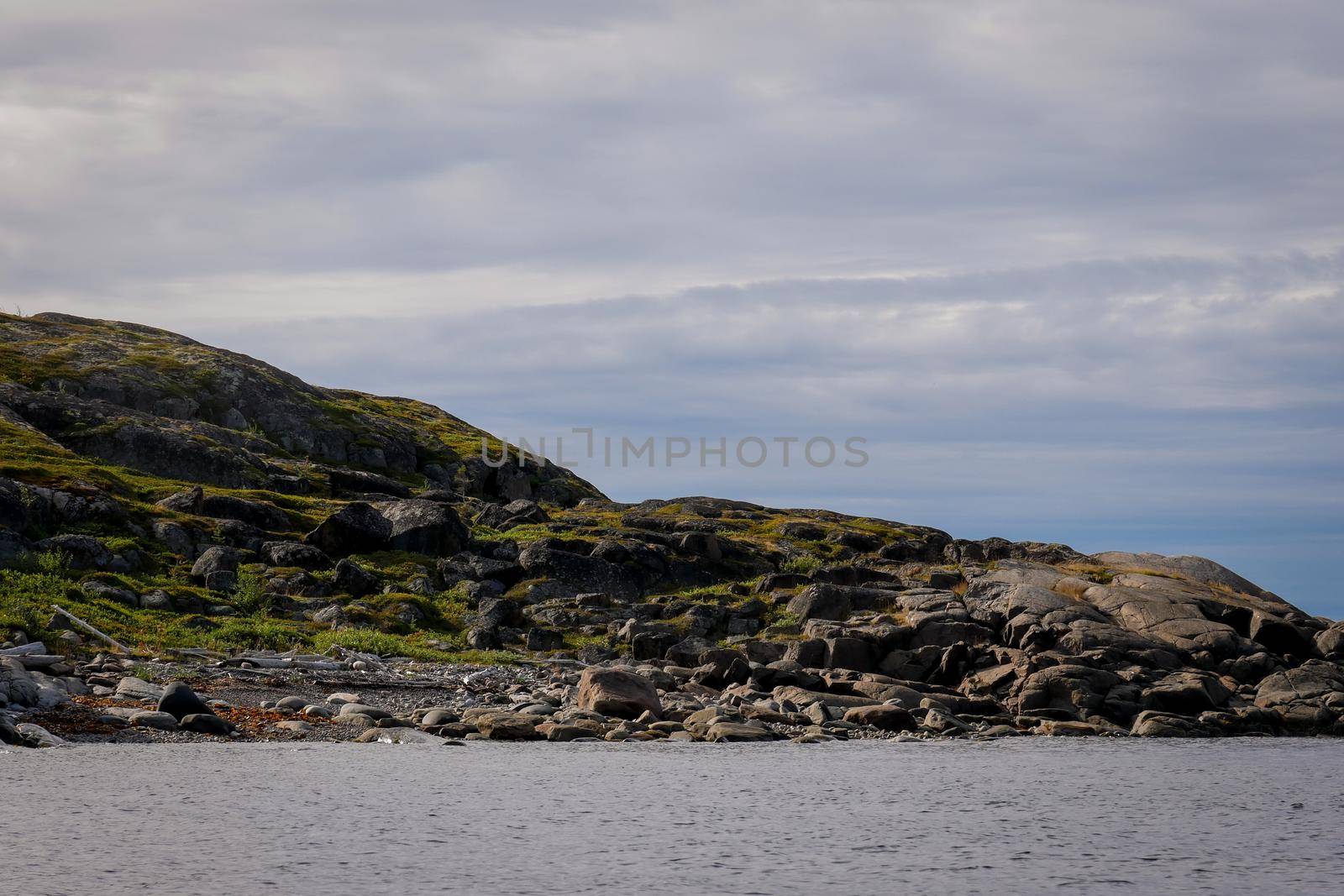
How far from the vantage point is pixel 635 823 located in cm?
1952

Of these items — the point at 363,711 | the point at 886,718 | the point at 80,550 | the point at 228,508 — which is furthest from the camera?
the point at 228,508

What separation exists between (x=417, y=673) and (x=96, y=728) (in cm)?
1573

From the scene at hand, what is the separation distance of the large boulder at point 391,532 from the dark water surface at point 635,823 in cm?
3783

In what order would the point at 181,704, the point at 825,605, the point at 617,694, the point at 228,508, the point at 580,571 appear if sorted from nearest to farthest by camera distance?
the point at 181,704
the point at 617,694
the point at 825,605
the point at 580,571
the point at 228,508

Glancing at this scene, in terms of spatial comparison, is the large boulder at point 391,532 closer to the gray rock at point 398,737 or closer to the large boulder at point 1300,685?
the gray rock at point 398,737

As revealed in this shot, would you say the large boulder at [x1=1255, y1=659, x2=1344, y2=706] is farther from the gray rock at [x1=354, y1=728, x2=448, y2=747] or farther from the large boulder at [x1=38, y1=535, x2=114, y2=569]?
the large boulder at [x1=38, y1=535, x2=114, y2=569]

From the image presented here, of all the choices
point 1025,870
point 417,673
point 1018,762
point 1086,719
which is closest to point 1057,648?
point 1086,719

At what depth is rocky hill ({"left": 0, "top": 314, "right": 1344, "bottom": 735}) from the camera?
42531mm

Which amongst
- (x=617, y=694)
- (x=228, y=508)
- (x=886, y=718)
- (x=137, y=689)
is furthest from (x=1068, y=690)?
(x=228, y=508)

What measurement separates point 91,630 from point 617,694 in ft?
62.9

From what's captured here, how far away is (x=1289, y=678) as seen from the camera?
4541 cm

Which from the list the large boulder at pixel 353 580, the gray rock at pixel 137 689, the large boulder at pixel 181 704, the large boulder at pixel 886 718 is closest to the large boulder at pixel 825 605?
the large boulder at pixel 886 718

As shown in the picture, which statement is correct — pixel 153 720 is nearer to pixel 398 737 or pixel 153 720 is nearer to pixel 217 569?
pixel 398 737

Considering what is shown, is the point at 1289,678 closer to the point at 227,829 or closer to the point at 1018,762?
the point at 1018,762
